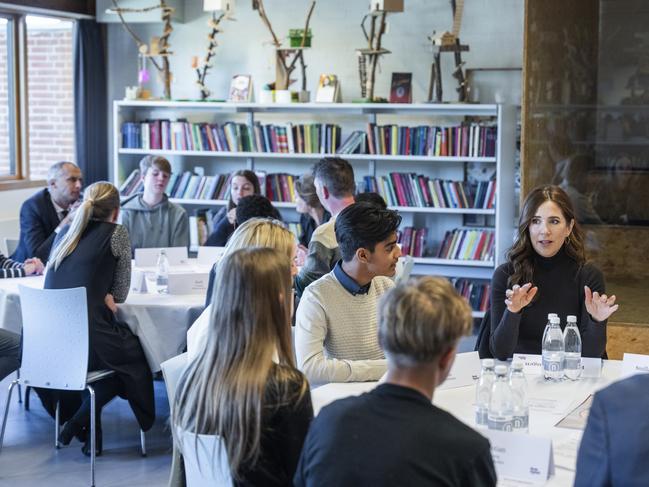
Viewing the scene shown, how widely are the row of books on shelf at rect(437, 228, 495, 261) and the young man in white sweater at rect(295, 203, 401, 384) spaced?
429 centimetres

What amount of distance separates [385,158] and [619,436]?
611cm

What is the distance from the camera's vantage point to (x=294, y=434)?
2383 mm

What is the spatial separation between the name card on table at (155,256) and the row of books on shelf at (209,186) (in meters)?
2.28

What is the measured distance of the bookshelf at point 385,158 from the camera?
7.52m

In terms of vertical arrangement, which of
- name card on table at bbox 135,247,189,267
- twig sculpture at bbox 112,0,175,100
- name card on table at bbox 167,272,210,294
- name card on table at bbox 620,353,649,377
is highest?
twig sculpture at bbox 112,0,175,100

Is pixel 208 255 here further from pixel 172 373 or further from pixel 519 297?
pixel 172 373

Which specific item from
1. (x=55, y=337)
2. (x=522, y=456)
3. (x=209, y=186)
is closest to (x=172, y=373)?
(x=522, y=456)

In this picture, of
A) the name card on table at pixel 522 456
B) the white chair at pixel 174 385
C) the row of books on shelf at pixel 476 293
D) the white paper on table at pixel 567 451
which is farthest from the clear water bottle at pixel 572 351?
the row of books on shelf at pixel 476 293

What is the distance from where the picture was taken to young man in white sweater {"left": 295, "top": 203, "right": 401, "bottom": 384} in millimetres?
3385

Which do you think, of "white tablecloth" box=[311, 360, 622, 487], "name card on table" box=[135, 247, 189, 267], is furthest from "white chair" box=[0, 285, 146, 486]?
"white tablecloth" box=[311, 360, 622, 487]

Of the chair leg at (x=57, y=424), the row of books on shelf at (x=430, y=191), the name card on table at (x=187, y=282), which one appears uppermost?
the row of books on shelf at (x=430, y=191)

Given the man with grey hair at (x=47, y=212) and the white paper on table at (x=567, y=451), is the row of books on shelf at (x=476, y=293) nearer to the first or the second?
the man with grey hair at (x=47, y=212)

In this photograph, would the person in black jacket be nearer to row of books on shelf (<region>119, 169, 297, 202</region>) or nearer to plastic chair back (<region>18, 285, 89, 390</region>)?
plastic chair back (<region>18, 285, 89, 390</region>)

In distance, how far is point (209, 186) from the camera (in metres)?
8.38
